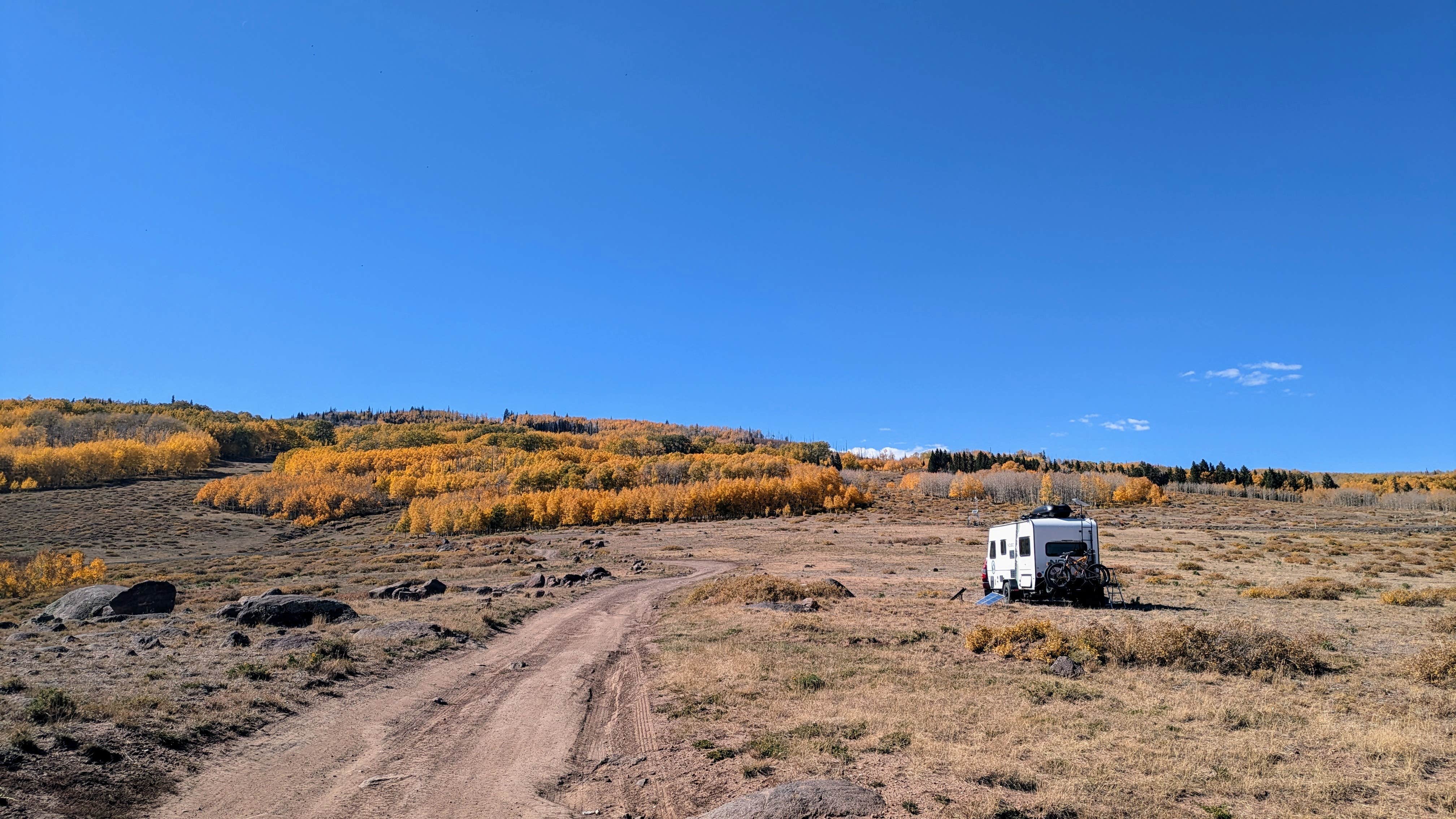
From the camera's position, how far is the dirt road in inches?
371

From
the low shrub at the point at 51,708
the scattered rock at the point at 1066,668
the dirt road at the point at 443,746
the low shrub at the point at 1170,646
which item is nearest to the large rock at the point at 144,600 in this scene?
the dirt road at the point at 443,746

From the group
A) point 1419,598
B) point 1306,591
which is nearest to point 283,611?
point 1306,591

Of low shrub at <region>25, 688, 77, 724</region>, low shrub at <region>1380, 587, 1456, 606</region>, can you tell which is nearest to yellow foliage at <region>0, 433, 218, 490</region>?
low shrub at <region>25, 688, 77, 724</region>

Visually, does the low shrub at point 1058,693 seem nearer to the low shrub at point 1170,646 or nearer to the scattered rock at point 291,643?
the low shrub at point 1170,646

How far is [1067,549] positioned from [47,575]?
3044 inches

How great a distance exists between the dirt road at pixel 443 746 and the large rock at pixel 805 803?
1.24 m

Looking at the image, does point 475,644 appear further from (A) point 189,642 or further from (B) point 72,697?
(B) point 72,697

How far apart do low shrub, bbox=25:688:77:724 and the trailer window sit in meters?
30.5

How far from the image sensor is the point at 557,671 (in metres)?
18.8

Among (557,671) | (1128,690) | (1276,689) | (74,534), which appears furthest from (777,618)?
(74,534)

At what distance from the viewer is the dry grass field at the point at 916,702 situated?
9.05 metres

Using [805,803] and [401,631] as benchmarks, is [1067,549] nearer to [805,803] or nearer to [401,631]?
[805,803]

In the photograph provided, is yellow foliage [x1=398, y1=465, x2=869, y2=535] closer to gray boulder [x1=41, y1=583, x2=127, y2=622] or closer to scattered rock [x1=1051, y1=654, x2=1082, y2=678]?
gray boulder [x1=41, y1=583, x2=127, y2=622]

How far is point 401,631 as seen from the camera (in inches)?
869
